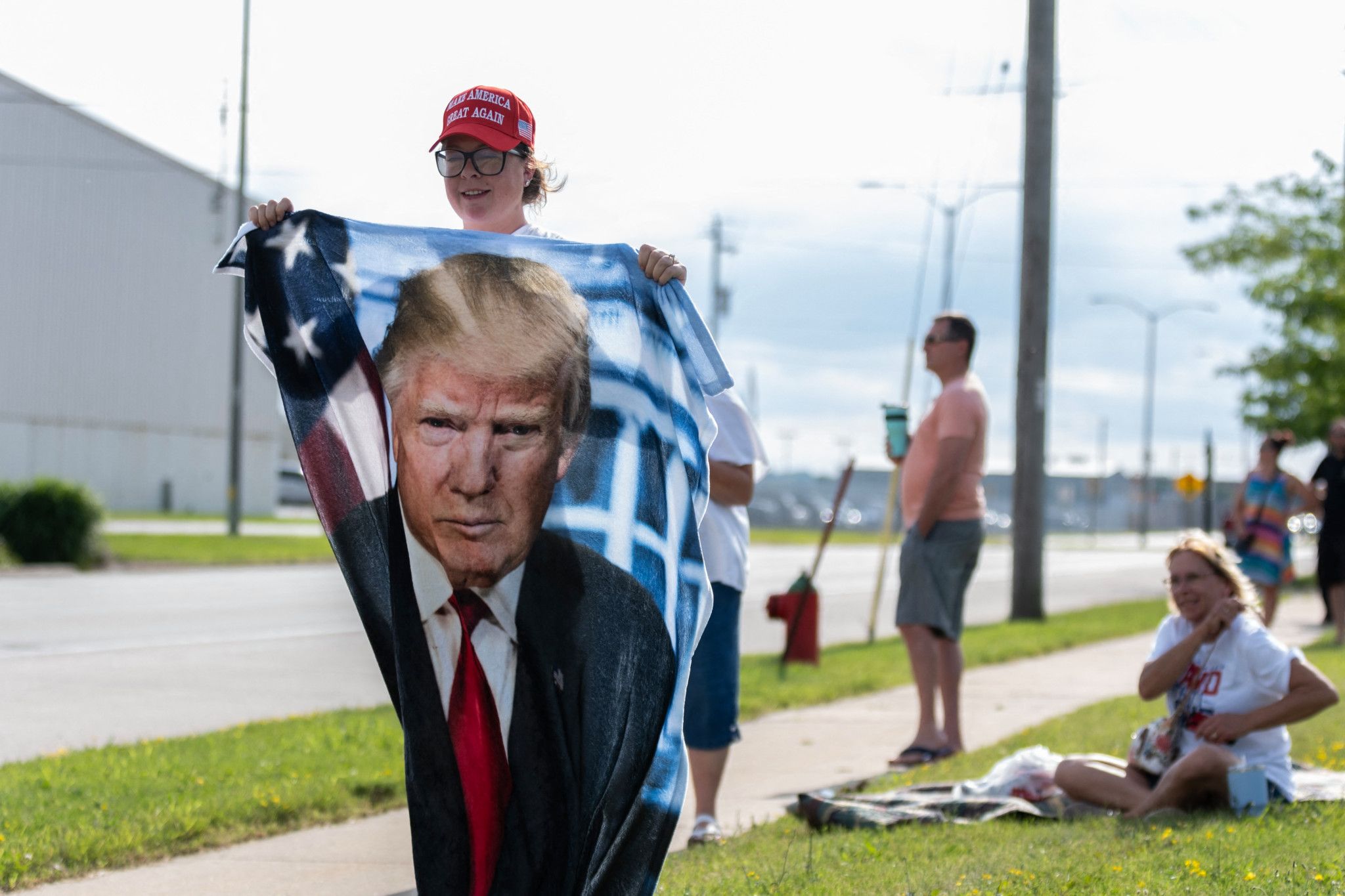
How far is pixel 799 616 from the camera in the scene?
10.9 m

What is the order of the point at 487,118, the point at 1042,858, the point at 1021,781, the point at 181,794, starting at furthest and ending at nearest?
1. the point at 1021,781
2. the point at 181,794
3. the point at 1042,858
4. the point at 487,118

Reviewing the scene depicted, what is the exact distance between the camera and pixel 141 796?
5957 millimetres

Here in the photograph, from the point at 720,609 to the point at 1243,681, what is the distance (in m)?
1.91

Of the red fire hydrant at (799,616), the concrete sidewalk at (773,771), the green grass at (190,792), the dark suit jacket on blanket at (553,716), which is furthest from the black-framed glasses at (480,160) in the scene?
the red fire hydrant at (799,616)

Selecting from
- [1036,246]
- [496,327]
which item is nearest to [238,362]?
[1036,246]

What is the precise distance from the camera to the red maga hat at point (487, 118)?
3.81 meters

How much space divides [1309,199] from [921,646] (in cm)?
2181

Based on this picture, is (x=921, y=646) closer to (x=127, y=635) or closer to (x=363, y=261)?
(x=363, y=261)

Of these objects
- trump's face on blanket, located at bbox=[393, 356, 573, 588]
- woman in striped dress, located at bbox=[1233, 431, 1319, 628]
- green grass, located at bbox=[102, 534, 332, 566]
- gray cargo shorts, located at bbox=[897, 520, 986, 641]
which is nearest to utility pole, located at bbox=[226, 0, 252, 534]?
green grass, located at bbox=[102, 534, 332, 566]

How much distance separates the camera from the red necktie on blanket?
3500 millimetres

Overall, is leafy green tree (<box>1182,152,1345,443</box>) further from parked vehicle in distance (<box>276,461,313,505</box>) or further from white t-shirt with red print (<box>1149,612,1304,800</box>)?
parked vehicle in distance (<box>276,461,313,505</box>)

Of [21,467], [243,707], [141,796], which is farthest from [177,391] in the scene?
[141,796]

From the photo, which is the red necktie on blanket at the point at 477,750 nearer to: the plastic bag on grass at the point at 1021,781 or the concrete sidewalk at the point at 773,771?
the concrete sidewalk at the point at 773,771

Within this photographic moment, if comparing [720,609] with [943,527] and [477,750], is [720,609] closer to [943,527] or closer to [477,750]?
[477,750]
